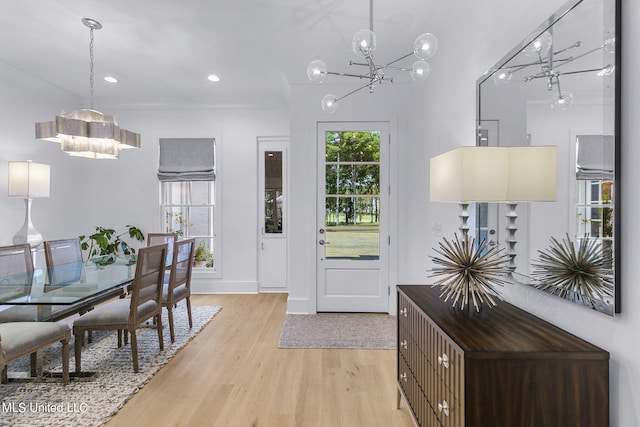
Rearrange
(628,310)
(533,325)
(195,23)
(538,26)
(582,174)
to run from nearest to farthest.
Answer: (628,310), (582,174), (533,325), (538,26), (195,23)

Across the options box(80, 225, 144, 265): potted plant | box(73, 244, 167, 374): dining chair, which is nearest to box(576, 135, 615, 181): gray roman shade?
box(73, 244, 167, 374): dining chair

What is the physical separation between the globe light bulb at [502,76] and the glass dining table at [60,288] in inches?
118

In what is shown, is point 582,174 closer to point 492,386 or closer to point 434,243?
point 492,386

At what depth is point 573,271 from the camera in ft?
4.49

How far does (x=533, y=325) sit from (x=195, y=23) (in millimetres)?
3383

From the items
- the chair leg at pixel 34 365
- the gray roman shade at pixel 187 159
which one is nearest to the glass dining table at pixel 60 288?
the chair leg at pixel 34 365

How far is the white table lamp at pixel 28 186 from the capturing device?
3736 millimetres

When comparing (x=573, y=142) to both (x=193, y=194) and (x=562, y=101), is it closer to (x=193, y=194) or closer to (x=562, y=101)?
(x=562, y=101)

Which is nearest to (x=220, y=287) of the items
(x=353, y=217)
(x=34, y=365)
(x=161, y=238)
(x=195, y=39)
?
(x=161, y=238)

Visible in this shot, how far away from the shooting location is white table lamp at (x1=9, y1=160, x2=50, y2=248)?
374cm

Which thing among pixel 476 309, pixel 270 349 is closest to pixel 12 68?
pixel 270 349

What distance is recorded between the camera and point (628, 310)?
1.13 metres

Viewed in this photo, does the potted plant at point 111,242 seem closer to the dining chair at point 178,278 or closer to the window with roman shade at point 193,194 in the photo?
the window with roman shade at point 193,194

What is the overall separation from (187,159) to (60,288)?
9.70 ft
